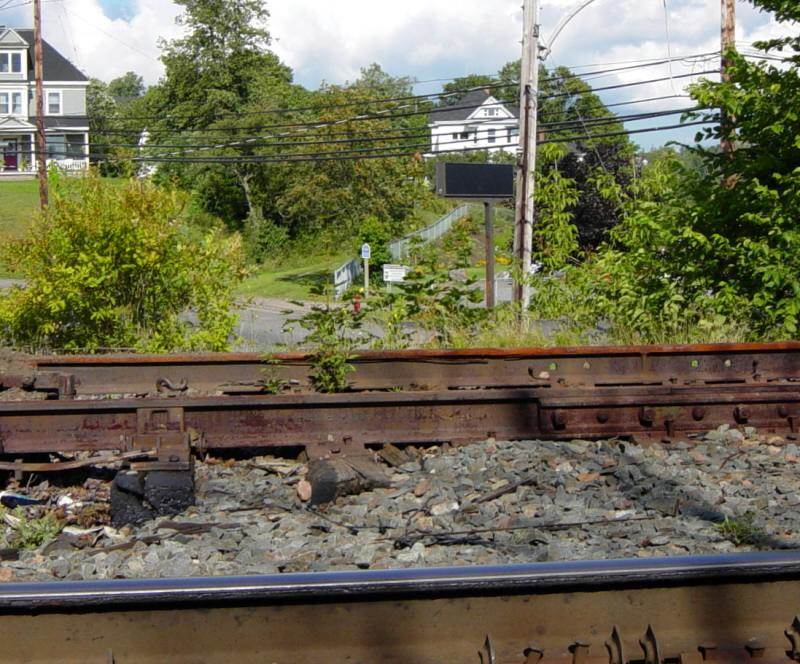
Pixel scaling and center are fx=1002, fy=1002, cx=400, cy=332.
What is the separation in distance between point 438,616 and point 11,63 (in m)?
83.5

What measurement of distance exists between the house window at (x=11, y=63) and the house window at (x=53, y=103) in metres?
4.47

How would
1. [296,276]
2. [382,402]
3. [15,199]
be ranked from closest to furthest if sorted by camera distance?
1. [382,402]
2. [296,276]
3. [15,199]

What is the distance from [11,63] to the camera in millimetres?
77750

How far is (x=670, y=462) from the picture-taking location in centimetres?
647

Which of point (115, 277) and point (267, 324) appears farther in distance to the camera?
point (267, 324)

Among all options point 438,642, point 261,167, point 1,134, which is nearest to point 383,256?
point 261,167

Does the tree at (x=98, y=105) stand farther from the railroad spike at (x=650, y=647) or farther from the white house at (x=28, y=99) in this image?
the railroad spike at (x=650, y=647)

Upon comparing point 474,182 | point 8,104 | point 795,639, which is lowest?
point 795,639

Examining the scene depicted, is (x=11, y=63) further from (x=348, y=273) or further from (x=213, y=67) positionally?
(x=348, y=273)

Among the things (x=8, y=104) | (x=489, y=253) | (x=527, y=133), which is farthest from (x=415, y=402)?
(x=8, y=104)

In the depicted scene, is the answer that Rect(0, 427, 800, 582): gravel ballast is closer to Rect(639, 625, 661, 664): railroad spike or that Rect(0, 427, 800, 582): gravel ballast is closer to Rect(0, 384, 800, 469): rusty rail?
Rect(0, 384, 800, 469): rusty rail

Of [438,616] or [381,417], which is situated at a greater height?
[381,417]

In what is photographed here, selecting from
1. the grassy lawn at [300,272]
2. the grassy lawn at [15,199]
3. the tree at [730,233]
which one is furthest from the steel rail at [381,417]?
the grassy lawn at [15,199]

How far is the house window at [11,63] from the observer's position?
77688mm
